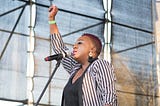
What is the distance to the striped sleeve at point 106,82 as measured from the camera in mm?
1922

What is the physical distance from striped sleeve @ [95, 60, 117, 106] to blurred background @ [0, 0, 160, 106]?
2.32 metres

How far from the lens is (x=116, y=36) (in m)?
5.20

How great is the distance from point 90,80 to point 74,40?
2842mm

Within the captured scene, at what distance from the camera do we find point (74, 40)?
4824mm

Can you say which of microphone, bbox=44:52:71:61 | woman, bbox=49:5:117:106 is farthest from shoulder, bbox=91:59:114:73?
microphone, bbox=44:52:71:61

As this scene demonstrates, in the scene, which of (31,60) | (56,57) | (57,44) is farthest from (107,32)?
(56,57)

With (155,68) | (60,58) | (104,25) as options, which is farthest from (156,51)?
(60,58)

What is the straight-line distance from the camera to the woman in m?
1.95

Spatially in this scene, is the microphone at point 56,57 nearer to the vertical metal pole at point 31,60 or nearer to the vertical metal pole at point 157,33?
the vertical metal pole at point 31,60

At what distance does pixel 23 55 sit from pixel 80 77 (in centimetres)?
239

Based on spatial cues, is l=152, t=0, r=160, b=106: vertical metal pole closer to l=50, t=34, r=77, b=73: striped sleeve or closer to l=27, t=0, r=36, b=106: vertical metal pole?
l=27, t=0, r=36, b=106: vertical metal pole

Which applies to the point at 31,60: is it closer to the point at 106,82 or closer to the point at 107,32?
the point at 107,32

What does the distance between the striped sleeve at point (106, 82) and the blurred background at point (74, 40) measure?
2.32 m

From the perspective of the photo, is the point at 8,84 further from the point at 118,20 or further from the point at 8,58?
the point at 118,20
